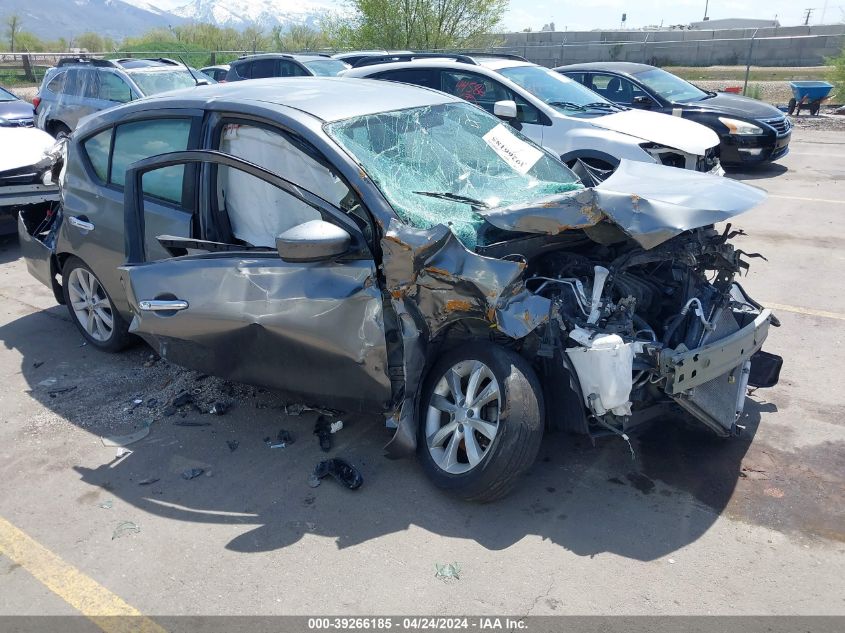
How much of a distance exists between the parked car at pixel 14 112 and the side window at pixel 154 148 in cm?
945

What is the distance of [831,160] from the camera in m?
13.5

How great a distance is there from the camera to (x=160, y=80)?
12.8 m

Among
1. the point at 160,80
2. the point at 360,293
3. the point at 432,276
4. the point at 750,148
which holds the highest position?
the point at 160,80

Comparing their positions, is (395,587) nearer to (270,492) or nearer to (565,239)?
(270,492)

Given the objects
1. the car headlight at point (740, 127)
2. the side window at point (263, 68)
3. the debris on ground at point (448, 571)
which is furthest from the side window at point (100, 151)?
the side window at point (263, 68)

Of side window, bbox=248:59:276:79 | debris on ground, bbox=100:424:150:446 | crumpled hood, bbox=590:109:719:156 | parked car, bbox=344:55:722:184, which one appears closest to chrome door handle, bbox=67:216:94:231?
debris on ground, bbox=100:424:150:446

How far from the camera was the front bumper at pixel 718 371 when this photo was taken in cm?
341

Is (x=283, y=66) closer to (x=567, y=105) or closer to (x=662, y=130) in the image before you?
(x=567, y=105)

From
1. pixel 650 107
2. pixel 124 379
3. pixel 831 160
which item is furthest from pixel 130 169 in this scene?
pixel 831 160

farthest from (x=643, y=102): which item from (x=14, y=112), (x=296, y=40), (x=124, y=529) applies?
(x=296, y=40)

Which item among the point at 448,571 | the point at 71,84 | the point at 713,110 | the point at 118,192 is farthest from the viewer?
the point at 71,84

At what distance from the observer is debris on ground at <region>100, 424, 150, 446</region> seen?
441 centimetres

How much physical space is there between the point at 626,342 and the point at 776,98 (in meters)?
23.6

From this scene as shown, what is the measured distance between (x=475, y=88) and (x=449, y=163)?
5.56 meters
